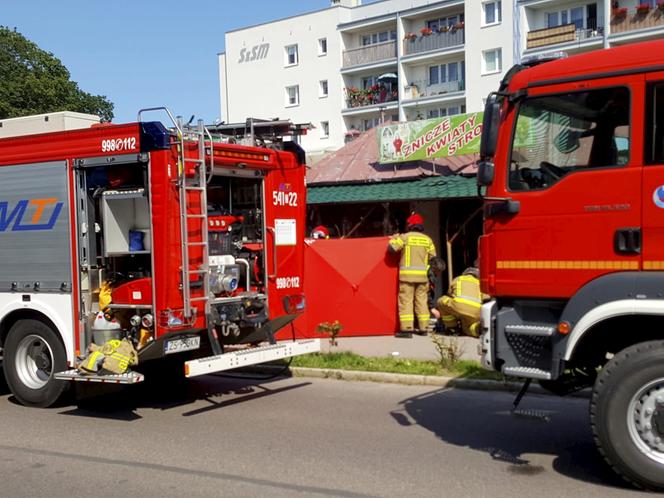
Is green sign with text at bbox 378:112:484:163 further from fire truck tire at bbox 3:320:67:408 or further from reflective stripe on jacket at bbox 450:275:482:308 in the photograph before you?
fire truck tire at bbox 3:320:67:408

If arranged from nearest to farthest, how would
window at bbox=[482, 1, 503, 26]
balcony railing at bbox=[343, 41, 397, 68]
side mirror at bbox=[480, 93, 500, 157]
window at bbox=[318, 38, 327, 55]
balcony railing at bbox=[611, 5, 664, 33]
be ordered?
side mirror at bbox=[480, 93, 500, 157] → balcony railing at bbox=[611, 5, 664, 33] → window at bbox=[482, 1, 503, 26] → balcony railing at bbox=[343, 41, 397, 68] → window at bbox=[318, 38, 327, 55]

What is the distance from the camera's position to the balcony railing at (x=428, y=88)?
46.9 m

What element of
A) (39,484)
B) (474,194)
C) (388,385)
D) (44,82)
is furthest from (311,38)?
(39,484)

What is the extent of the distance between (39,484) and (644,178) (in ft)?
16.0

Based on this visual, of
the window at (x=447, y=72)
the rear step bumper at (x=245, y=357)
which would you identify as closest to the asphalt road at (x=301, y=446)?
the rear step bumper at (x=245, y=357)

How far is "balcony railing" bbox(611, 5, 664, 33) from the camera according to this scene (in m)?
35.9

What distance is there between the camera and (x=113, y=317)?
8.12 m

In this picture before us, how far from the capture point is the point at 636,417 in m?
5.23

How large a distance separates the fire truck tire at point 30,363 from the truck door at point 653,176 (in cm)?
612

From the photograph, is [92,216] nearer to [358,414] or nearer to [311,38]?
[358,414]

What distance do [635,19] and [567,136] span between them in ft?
114

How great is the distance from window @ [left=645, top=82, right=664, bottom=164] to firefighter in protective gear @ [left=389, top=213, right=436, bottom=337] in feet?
22.7

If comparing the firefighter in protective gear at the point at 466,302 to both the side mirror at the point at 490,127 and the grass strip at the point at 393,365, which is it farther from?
the side mirror at the point at 490,127

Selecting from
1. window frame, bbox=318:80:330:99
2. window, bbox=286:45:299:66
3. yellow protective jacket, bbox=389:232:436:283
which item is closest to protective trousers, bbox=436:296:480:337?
yellow protective jacket, bbox=389:232:436:283
